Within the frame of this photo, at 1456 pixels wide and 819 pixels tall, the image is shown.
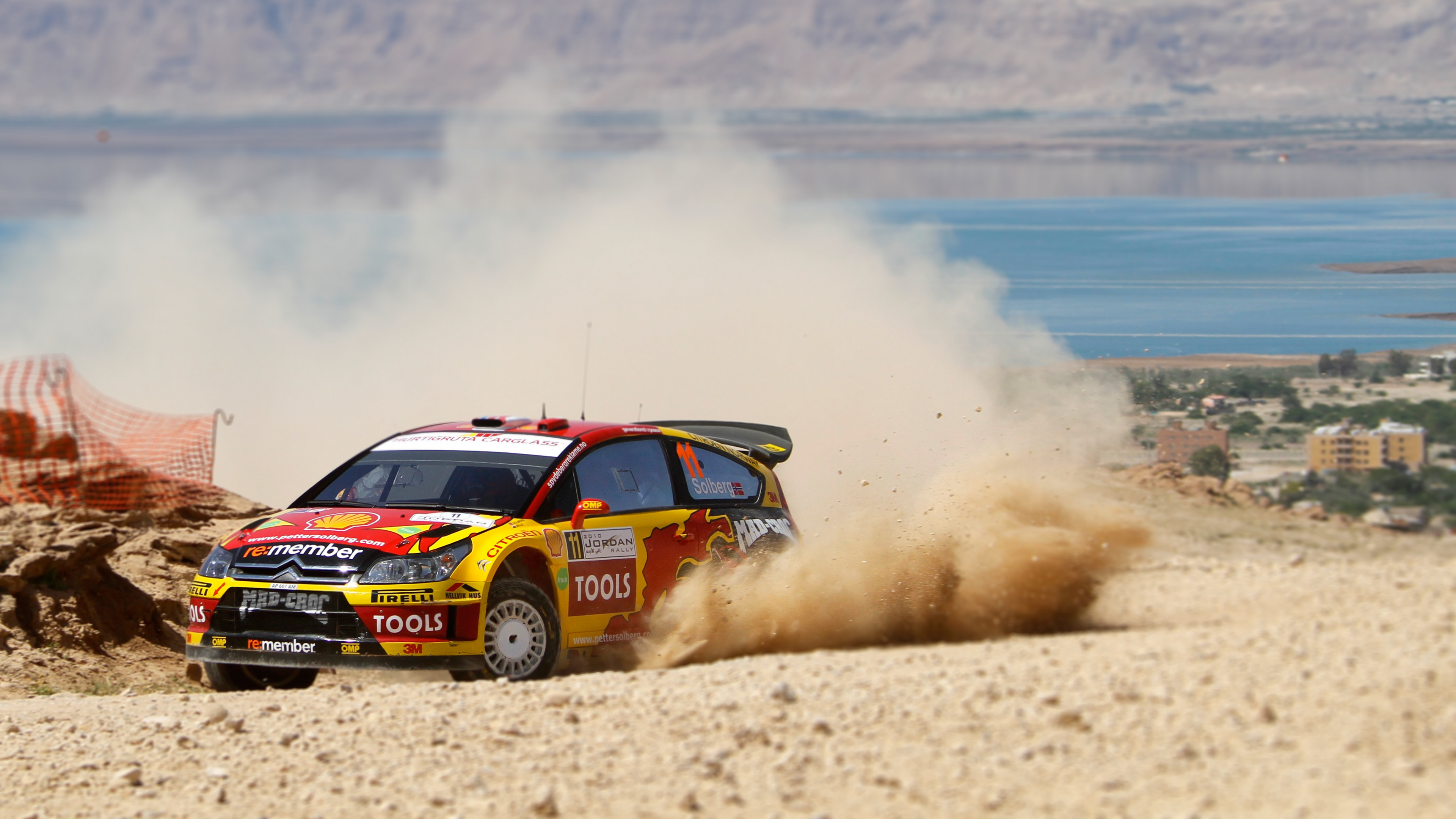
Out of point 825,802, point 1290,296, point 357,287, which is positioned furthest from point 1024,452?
point 357,287

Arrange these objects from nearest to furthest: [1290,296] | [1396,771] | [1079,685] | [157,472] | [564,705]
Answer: [1396,771] < [1079,685] < [564,705] < [157,472] < [1290,296]

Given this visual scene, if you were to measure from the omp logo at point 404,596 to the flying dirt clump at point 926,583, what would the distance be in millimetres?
1319

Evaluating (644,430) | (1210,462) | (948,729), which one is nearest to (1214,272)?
(1210,462)

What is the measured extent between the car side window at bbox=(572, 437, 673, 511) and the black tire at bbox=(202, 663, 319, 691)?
1.66m

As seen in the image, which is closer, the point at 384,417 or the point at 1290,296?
the point at 1290,296

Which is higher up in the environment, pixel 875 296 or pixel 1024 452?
pixel 875 296

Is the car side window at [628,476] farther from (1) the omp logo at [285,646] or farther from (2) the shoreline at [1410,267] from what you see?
(2) the shoreline at [1410,267]

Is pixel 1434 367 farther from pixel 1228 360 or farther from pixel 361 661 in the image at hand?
pixel 361 661

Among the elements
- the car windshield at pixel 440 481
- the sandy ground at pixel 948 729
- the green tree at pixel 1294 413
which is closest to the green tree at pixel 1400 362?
the green tree at pixel 1294 413

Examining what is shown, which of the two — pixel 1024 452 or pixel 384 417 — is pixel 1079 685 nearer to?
pixel 1024 452

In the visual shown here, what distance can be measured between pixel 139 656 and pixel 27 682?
1.02m

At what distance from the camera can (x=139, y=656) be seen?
10.1 meters

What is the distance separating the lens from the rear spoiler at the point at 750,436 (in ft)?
31.7

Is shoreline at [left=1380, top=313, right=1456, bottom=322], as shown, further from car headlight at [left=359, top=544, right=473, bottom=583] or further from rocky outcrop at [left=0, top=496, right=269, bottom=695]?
car headlight at [left=359, top=544, right=473, bottom=583]
